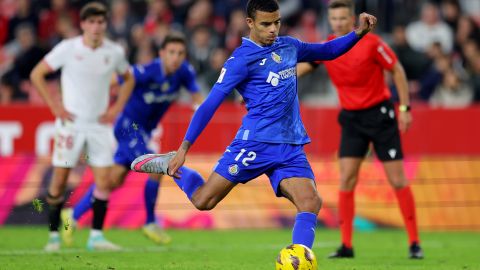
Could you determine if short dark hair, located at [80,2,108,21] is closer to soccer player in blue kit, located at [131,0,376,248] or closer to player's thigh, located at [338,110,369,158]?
player's thigh, located at [338,110,369,158]

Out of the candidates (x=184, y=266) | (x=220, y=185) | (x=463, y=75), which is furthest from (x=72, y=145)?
(x=463, y=75)

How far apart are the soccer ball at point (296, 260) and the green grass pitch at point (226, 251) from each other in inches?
68.1

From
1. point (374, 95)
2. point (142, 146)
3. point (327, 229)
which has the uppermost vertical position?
point (374, 95)

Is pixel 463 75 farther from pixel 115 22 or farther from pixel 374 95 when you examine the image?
pixel 374 95

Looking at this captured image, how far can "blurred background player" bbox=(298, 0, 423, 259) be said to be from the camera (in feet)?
39.2

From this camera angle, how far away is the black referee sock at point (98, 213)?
1290 cm

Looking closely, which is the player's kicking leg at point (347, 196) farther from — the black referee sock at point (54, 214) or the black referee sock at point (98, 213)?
the black referee sock at point (54, 214)

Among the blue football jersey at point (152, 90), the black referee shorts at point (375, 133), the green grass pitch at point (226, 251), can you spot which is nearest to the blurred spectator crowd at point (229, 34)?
the green grass pitch at point (226, 251)

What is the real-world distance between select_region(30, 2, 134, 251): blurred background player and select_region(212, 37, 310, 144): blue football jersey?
392 cm

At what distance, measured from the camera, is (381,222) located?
16719 mm

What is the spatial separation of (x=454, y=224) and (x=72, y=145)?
265 inches

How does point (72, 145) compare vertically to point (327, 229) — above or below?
above

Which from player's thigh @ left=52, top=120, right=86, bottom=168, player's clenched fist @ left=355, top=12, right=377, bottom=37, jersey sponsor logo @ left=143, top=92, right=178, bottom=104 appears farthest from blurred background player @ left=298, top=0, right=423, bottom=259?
player's thigh @ left=52, top=120, right=86, bottom=168

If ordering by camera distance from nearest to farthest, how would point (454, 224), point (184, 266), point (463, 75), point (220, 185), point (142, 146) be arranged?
point (220, 185), point (184, 266), point (142, 146), point (454, 224), point (463, 75)
